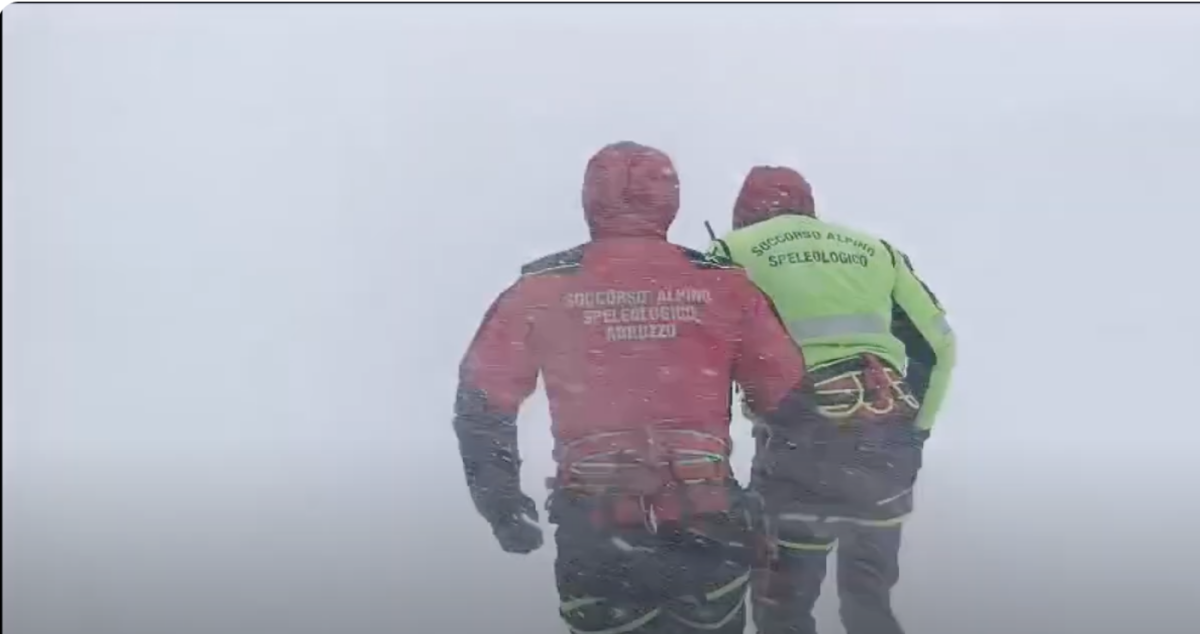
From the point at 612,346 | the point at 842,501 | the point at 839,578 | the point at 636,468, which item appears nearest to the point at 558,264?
the point at 612,346

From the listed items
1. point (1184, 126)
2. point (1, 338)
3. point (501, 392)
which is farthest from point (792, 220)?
point (1, 338)

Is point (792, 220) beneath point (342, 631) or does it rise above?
above

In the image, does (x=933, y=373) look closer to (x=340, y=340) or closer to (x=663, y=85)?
(x=663, y=85)

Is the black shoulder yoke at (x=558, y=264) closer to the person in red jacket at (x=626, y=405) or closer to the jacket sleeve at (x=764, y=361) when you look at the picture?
A: the person in red jacket at (x=626, y=405)

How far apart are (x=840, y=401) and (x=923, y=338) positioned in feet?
0.70

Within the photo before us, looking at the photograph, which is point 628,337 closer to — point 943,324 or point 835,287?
point 835,287

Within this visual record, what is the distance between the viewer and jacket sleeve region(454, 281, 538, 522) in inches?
77.5

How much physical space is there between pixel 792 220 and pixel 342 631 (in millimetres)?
1168

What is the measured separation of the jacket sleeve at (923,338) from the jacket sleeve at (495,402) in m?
0.75

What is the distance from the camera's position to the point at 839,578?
214 cm

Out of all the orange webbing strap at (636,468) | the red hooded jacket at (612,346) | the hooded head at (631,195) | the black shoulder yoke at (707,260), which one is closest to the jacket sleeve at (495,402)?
the red hooded jacket at (612,346)

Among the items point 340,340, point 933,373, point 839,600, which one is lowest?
point 839,600

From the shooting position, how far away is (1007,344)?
82.2 inches

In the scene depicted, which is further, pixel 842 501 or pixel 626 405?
pixel 842 501
